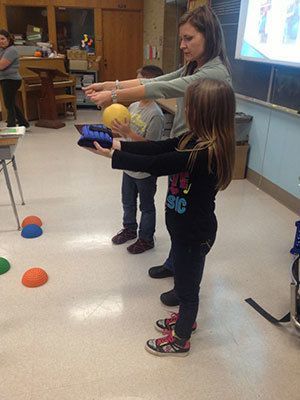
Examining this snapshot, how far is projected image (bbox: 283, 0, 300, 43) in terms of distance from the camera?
277cm

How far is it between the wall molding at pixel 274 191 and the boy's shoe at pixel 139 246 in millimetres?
1485

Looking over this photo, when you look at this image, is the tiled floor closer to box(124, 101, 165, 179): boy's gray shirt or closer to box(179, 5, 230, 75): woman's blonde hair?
box(124, 101, 165, 179): boy's gray shirt

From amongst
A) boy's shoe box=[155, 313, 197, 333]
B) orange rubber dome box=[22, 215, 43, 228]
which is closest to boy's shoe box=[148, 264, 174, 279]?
boy's shoe box=[155, 313, 197, 333]

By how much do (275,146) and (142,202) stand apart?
5.87 feet

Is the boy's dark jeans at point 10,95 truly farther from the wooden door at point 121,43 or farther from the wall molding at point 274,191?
the wall molding at point 274,191

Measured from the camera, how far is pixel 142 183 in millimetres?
2180

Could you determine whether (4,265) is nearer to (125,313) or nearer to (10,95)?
(125,313)

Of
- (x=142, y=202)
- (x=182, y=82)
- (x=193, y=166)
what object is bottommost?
(x=142, y=202)

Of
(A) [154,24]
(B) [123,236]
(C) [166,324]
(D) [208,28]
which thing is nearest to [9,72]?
(A) [154,24]

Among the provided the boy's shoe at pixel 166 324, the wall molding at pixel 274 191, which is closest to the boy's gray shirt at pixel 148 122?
the boy's shoe at pixel 166 324

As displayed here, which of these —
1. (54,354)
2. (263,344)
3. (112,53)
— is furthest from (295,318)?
(112,53)

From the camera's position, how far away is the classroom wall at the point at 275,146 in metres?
3.13

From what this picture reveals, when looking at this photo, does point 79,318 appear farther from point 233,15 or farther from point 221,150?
point 233,15

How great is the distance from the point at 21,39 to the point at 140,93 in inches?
272
